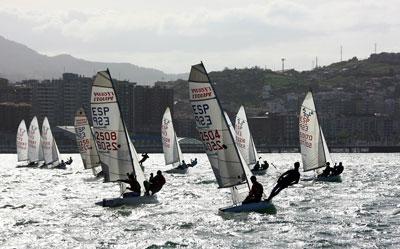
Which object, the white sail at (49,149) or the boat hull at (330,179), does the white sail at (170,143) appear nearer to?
the white sail at (49,149)

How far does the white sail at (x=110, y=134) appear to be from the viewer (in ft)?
136

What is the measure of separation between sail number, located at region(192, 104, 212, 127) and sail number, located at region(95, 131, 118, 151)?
7149 millimetres

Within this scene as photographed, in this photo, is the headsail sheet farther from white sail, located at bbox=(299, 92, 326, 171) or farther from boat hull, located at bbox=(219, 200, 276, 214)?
white sail, located at bbox=(299, 92, 326, 171)

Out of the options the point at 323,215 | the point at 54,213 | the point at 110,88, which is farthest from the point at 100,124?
the point at 323,215

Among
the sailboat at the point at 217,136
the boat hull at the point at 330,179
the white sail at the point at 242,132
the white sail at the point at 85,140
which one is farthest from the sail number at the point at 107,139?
the white sail at the point at 242,132

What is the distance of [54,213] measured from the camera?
121 ft

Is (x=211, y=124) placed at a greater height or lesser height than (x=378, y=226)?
greater

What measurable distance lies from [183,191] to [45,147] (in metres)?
42.9

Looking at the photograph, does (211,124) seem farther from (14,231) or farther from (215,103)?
(14,231)

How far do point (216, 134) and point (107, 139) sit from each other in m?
7.97

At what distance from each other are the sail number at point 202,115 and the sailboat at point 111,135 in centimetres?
642

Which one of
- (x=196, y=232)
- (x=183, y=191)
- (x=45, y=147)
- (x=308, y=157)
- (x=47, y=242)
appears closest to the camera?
(x=47, y=242)

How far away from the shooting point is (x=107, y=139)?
42156 mm

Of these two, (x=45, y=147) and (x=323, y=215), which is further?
(x=45, y=147)
